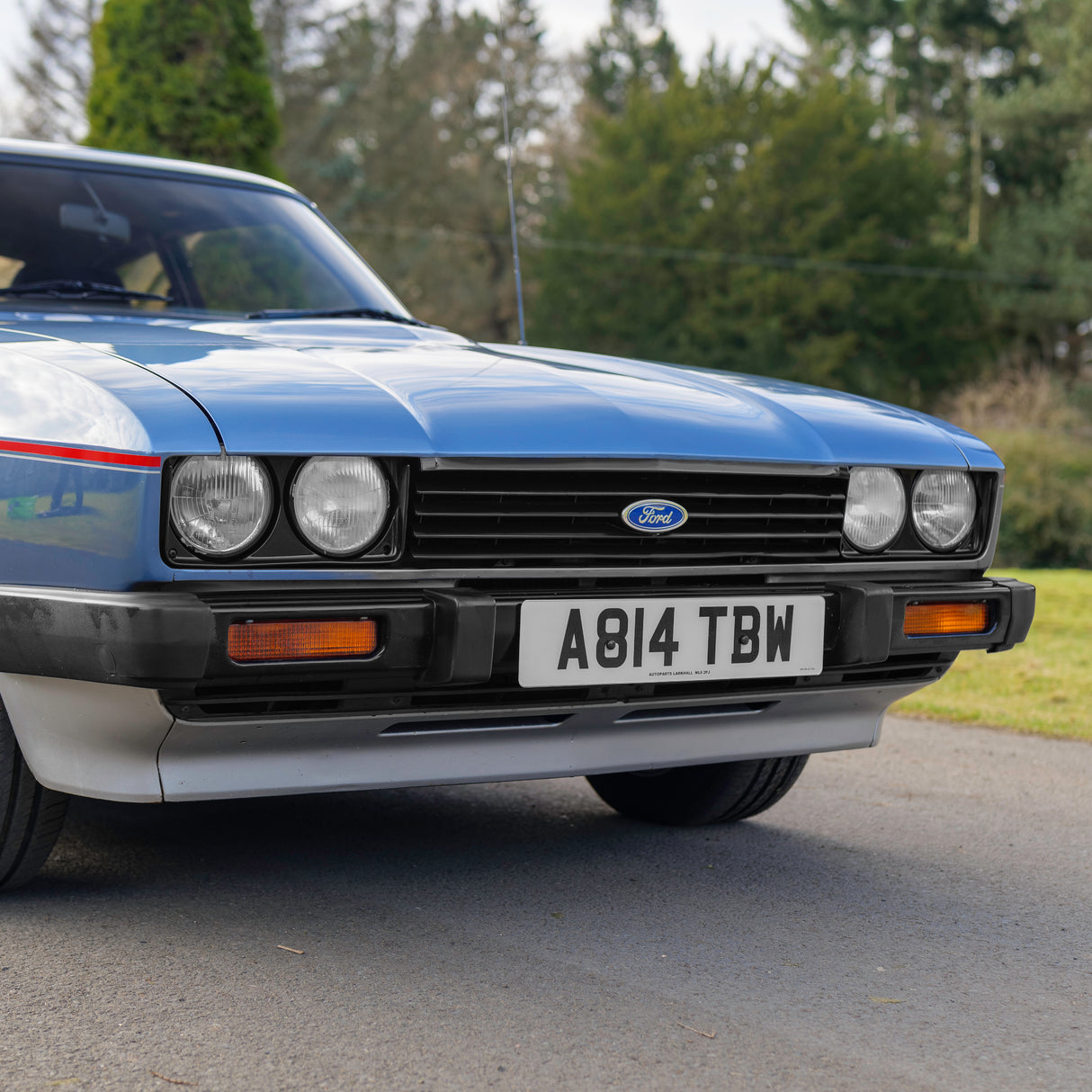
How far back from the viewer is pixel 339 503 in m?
2.45

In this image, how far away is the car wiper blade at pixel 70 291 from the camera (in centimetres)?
350

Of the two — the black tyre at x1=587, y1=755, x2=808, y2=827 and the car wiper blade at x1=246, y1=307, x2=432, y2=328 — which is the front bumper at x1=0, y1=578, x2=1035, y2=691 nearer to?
the black tyre at x1=587, y1=755, x2=808, y2=827

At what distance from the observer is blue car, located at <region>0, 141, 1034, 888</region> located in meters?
2.37

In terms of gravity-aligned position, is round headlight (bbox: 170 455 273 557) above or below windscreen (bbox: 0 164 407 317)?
below

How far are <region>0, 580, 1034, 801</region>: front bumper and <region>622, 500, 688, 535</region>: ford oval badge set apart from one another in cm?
15

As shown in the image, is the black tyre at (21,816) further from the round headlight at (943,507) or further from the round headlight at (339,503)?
the round headlight at (943,507)

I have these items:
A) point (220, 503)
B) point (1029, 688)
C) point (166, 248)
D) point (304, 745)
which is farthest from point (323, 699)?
point (1029, 688)

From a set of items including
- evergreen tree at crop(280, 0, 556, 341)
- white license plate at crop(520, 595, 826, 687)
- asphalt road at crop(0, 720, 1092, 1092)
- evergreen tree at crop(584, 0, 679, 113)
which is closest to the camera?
asphalt road at crop(0, 720, 1092, 1092)

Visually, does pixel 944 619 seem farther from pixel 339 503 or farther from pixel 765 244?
pixel 765 244

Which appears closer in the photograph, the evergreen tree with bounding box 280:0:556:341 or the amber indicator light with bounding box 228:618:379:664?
the amber indicator light with bounding box 228:618:379:664

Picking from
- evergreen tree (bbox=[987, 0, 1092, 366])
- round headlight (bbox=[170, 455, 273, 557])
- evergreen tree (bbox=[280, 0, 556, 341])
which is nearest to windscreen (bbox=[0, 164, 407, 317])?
round headlight (bbox=[170, 455, 273, 557])

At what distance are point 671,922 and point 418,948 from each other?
0.55m

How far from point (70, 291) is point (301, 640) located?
1.63 meters

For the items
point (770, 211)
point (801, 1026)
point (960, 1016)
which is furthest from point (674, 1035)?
point (770, 211)
